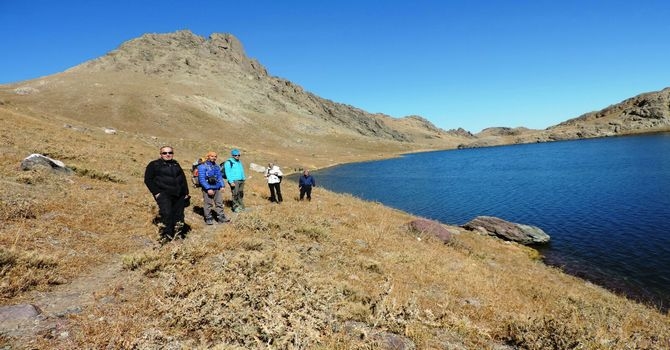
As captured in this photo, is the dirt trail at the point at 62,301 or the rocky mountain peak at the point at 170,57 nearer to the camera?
the dirt trail at the point at 62,301

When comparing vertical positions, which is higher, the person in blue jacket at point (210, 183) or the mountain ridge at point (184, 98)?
the mountain ridge at point (184, 98)

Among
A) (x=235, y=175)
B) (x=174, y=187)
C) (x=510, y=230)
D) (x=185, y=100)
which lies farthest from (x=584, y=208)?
(x=185, y=100)

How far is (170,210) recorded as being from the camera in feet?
35.7

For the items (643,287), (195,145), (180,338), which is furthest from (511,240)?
(195,145)

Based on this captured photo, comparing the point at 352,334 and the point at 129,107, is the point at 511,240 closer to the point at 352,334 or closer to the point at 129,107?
the point at 352,334

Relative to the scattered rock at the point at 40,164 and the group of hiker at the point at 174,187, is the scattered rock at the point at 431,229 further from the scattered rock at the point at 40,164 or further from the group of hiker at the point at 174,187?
the scattered rock at the point at 40,164

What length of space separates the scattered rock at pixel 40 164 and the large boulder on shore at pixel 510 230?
25372 millimetres

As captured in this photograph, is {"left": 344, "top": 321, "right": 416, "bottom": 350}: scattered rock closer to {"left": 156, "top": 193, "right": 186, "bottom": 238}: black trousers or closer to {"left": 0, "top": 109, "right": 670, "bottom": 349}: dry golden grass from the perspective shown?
{"left": 0, "top": 109, "right": 670, "bottom": 349}: dry golden grass

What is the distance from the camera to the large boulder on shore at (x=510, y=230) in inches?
980

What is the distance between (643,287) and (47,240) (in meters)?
23.8

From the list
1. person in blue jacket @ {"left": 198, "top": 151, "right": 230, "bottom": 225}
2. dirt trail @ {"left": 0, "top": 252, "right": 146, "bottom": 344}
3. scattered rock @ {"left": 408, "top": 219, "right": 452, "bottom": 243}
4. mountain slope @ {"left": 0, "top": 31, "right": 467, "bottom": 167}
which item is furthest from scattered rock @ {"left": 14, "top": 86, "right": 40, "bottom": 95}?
dirt trail @ {"left": 0, "top": 252, "right": 146, "bottom": 344}

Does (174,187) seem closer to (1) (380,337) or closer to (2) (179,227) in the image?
(2) (179,227)

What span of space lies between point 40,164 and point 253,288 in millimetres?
13540

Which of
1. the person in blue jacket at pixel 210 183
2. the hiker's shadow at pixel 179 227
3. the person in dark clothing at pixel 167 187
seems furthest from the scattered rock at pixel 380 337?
the person in blue jacket at pixel 210 183
